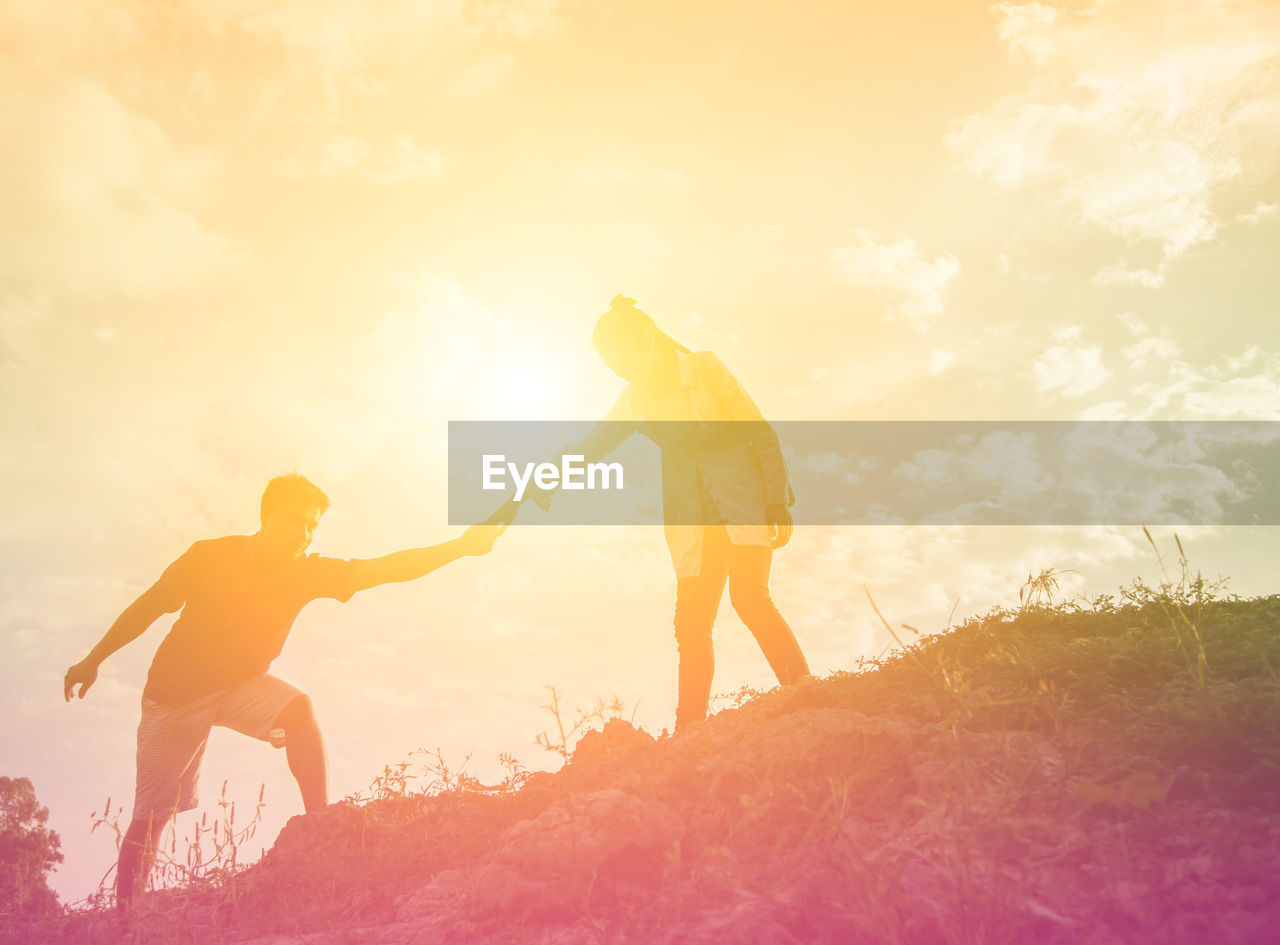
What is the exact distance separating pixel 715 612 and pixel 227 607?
3.38 m

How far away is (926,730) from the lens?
3441 millimetres

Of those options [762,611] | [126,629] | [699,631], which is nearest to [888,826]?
[762,611]

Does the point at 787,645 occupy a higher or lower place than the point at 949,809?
higher

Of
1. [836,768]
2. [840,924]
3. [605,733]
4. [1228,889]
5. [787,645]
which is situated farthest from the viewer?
[787,645]

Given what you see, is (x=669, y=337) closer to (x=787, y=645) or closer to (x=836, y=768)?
(x=787, y=645)

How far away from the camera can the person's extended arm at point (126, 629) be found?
5.96 metres

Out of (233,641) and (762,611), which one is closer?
(762,611)

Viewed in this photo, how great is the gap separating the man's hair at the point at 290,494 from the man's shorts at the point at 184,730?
4.16 ft

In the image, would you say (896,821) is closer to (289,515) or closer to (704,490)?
(704,490)

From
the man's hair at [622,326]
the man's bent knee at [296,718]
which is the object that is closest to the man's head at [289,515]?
the man's bent knee at [296,718]

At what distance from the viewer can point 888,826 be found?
9.83ft

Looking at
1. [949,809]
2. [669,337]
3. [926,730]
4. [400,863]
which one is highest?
[669,337]

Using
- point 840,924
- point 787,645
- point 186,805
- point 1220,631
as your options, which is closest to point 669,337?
point 787,645

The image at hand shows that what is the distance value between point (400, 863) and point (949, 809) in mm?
2867
